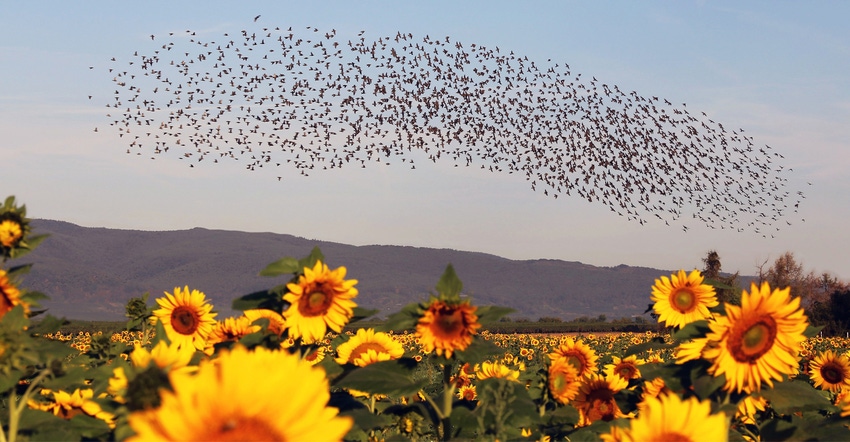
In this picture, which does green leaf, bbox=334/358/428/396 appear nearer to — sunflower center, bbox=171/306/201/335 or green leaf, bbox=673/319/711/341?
green leaf, bbox=673/319/711/341

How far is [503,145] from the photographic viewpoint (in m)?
47.0

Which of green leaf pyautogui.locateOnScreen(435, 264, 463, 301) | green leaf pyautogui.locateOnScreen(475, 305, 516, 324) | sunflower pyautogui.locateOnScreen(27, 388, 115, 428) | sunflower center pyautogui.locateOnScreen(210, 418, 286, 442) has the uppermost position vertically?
green leaf pyautogui.locateOnScreen(435, 264, 463, 301)

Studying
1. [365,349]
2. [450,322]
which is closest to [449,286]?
[450,322]

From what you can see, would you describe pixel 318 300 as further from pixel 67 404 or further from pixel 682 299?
pixel 682 299

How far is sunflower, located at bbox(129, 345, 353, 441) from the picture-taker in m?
1.82

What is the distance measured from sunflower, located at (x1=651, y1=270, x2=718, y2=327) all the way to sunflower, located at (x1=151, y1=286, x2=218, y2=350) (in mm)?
3351

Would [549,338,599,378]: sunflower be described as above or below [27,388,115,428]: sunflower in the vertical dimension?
above

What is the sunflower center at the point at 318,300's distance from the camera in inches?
164

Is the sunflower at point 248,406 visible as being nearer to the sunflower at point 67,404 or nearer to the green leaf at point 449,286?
the green leaf at point 449,286

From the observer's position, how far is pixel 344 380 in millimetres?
3969

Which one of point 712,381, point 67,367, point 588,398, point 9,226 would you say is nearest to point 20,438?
point 67,367

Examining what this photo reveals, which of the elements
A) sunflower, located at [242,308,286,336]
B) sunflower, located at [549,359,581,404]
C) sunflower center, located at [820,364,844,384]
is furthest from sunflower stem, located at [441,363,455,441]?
sunflower center, located at [820,364,844,384]

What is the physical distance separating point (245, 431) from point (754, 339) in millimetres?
2592

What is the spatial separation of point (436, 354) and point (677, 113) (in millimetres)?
47653
